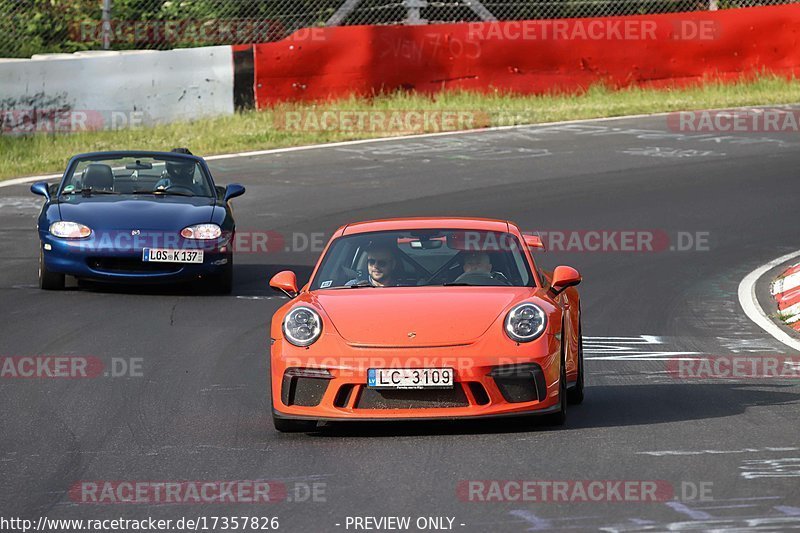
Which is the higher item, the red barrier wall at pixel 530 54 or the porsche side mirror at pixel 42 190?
the red barrier wall at pixel 530 54

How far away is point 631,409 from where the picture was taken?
8.73m

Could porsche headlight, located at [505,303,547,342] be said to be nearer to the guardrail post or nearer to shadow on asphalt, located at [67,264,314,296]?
shadow on asphalt, located at [67,264,314,296]

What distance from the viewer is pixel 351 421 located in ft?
26.9

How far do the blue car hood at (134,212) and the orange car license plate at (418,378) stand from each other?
257 inches

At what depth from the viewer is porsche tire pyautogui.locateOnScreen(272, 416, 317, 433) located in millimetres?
8164

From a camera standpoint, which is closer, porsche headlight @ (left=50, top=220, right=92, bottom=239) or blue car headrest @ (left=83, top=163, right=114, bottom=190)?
porsche headlight @ (left=50, top=220, right=92, bottom=239)

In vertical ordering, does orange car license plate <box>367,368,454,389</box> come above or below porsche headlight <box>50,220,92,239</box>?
above

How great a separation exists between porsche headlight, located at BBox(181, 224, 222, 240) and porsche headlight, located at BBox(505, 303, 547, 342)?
632 centimetres

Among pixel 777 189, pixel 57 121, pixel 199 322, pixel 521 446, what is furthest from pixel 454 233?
pixel 57 121

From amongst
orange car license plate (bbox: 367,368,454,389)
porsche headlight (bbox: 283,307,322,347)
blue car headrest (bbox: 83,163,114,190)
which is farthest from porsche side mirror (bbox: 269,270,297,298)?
blue car headrest (bbox: 83,163,114,190)

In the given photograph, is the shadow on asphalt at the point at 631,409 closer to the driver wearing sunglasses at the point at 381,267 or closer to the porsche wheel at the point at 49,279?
the driver wearing sunglasses at the point at 381,267

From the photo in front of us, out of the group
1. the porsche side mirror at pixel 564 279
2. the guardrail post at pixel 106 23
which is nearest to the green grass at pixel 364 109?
the guardrail post at pixel 106 23

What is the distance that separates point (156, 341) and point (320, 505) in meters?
5.34

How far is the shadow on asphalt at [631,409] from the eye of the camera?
8195mm
